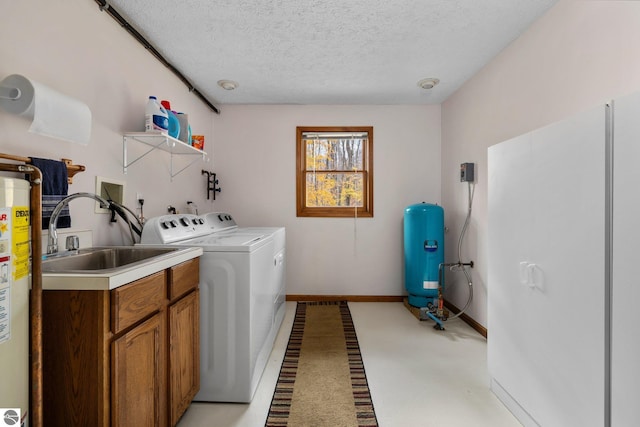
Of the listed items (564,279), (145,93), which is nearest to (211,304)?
(145,93)

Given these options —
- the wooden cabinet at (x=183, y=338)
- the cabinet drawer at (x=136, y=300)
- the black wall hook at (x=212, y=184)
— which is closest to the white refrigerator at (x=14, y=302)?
the cabinet drawer at (x=136, y=300)

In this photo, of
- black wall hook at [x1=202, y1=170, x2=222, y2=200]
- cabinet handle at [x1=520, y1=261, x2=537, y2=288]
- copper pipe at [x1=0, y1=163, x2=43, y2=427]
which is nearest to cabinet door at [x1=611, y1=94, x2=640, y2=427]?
cabinet handle at [x1=520, y1=261, x2=537, y2=288]

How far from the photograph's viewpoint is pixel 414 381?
2.00 meters

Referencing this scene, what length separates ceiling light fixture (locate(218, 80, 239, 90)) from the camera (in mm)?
2930

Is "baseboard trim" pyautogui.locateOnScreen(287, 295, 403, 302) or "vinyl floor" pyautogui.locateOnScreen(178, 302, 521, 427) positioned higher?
"baseboard trim" pyautogui.locateOnScreen(287, 295, 403, 302)

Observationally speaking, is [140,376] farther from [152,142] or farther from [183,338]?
[152,142]

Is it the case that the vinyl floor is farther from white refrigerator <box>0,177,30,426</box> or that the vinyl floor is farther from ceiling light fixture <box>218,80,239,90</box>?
ceiling light fixture <box>218,80,239,90</box>

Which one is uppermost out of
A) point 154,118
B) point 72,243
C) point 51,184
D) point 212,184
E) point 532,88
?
point 532,88

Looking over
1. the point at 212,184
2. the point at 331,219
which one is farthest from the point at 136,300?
the point at 331,219

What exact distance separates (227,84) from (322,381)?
2689mm

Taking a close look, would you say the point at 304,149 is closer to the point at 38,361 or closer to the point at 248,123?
the point at 248,123

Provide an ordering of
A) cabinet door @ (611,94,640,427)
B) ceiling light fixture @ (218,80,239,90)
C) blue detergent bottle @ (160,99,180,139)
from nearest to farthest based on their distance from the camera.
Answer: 1. cabinet door @ (611,94,640,427)
2. blue detergent bottle @ (160,99,180,139)
3. ceiling light fixture @ (218,80,239,90)

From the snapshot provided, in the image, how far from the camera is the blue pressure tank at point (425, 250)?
10.2ft

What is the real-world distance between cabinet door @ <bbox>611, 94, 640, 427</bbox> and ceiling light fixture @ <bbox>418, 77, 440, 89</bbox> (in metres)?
2.06
